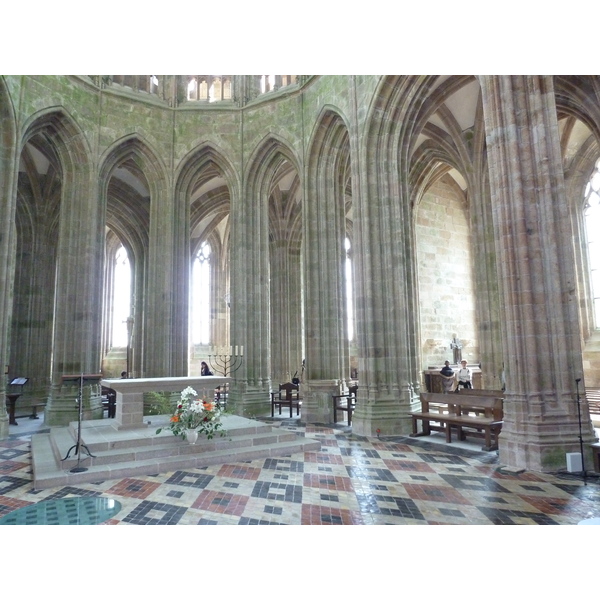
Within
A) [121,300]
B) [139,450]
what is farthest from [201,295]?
[139,450]

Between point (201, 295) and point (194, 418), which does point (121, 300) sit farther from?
point (194, 418)

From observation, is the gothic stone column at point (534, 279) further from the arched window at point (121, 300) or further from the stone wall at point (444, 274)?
the arched window at point (121, 300)

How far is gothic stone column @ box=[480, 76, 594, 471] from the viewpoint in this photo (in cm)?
695

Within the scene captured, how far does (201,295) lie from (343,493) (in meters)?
21.7

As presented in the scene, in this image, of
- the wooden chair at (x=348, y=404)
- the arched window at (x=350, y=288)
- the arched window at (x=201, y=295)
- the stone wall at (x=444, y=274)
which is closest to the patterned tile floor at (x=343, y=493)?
the wooden chair at (x=348, y=404)

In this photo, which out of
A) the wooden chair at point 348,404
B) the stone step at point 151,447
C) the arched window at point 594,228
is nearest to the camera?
the stone step at point 151,447

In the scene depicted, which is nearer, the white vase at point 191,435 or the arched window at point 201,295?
the white vase at point 191,435

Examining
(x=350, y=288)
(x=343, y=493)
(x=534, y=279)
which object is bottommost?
(x=343, y=493)

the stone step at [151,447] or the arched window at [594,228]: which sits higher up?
the arched window at [594,228]

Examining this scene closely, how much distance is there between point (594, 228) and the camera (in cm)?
1803

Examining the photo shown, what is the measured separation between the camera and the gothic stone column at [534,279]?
695 centimetres

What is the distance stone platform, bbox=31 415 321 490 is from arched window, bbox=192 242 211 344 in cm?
1640

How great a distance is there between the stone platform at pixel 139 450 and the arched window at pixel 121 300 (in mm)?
17211

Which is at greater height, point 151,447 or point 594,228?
point 594,228
